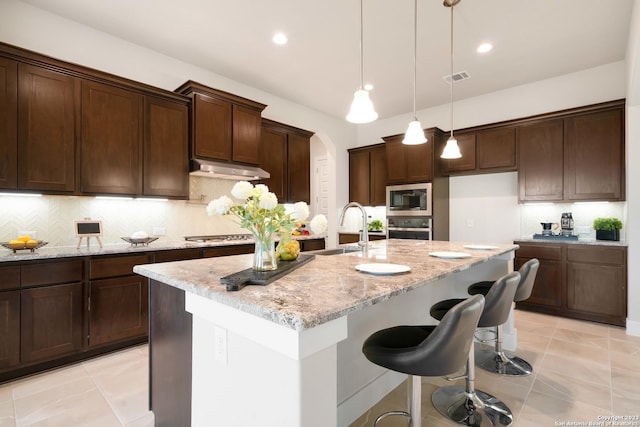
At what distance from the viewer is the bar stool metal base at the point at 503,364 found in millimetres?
2390

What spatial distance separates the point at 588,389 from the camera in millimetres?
2170

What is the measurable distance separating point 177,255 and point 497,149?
440cm

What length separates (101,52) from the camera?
3.12 m

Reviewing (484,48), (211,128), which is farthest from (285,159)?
(484,48)

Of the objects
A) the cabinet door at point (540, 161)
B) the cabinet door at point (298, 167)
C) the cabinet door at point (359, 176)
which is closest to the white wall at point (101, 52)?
the cabinet door at point (298, 167)

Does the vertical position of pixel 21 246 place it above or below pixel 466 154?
below

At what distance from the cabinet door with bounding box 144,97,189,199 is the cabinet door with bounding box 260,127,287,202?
3.97 ft

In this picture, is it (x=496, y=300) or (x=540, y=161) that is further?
(x=540, y=161)

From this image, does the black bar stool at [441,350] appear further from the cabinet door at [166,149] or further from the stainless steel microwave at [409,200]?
the stainless steel microwave at [409,200]

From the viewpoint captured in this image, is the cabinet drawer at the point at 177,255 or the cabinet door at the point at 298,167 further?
the cabinet door at the point at 298,167

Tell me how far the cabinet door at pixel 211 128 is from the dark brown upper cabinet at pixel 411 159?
2.72 m

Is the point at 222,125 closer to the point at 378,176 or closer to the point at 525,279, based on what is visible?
Result: the point at 378,176

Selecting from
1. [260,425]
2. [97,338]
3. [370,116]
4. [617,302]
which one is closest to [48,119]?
[97,338]

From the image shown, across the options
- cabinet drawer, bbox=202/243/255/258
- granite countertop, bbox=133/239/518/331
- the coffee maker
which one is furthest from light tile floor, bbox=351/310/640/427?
cabinet drawer, bbox=202/243/255/258
